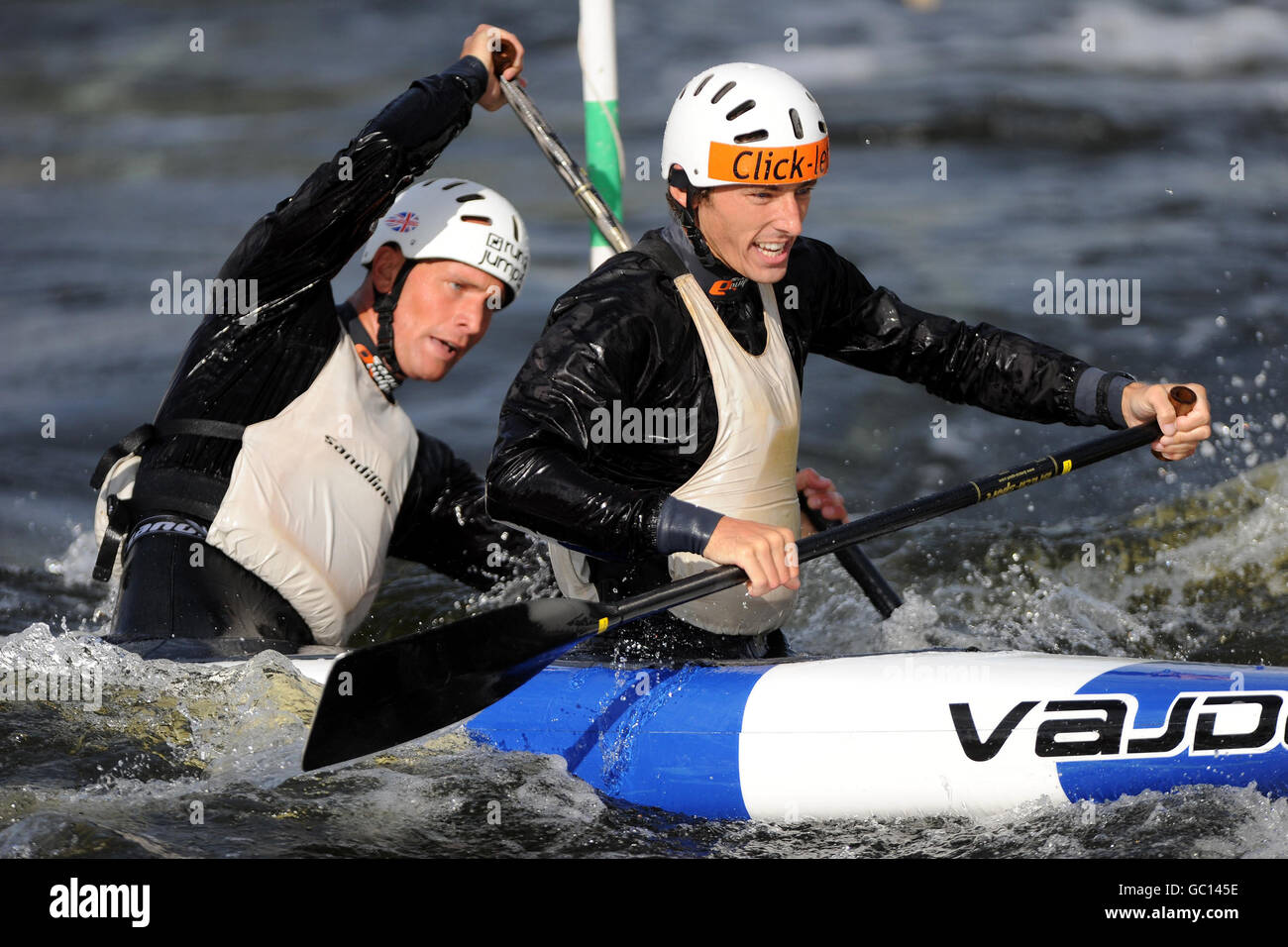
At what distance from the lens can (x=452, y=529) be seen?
5027mm

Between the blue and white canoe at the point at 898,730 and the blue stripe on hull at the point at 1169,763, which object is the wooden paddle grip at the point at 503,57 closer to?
the blue and white canoe at the point at 898,730

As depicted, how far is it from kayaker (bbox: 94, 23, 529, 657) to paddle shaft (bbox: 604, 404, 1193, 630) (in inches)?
47.8

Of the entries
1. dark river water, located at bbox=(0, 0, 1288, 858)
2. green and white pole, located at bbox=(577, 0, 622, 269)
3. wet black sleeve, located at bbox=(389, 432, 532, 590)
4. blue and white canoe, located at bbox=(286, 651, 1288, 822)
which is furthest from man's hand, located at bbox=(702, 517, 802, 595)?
green and white pole, located at bbox=(577, 0, 622, 269)

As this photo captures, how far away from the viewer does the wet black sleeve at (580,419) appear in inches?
133

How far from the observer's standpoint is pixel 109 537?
442 centimetres

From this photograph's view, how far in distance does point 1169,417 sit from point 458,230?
2130mm

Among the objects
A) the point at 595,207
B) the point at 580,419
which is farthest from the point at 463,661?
the point at 595,207

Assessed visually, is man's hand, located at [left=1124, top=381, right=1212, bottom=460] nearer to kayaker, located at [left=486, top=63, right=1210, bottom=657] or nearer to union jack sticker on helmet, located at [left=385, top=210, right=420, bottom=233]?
kayaker, located at [left=486, top=63, right=1210, bottom=657]

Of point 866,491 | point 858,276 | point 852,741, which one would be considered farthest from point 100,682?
point 866,491

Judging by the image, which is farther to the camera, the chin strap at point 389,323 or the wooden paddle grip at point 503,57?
the wooden paddle grip at point 503,57

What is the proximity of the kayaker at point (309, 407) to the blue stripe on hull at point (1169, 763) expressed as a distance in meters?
2.16

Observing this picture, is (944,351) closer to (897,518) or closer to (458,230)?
(897,518)

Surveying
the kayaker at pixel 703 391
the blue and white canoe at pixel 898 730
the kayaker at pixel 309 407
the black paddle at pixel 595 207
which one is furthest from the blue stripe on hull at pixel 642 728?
the black paddle at pixel 595 207

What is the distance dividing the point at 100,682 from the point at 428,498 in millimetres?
1316
